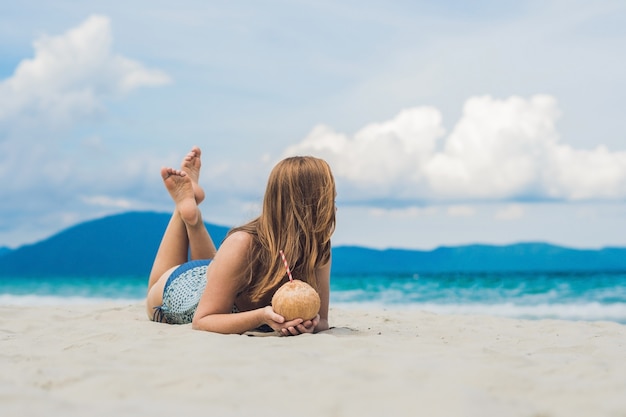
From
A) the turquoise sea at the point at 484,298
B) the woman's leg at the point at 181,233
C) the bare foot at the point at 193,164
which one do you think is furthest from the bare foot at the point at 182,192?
the turquoise sea at the point at 484,298

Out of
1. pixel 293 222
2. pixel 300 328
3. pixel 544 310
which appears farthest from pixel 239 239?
pixel 544 310

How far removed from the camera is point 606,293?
55.2 feet

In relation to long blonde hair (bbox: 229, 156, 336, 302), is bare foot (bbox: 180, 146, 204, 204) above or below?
above

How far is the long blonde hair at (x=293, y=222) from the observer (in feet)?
12.4

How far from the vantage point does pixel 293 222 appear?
12.5 feet

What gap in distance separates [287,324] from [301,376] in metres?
0.96

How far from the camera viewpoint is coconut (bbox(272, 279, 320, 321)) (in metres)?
3.58

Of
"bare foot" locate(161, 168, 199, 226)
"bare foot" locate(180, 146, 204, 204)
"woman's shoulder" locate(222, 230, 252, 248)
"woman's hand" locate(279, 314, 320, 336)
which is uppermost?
"bare foot" locate(180, 146, 204, 204)

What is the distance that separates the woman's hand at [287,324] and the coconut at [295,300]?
0.09 ft

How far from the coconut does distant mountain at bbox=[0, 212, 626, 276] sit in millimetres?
35491

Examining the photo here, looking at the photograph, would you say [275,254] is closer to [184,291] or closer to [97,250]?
[184,291]

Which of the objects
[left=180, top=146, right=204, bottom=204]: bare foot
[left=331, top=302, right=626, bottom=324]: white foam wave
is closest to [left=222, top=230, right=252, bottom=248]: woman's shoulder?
[left=180, top=146, right=204, bottom=204]: bare foot

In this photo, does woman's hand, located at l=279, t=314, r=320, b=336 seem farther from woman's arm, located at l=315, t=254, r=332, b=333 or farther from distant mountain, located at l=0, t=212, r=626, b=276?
distant mountain, located at l=0, t=212, r=626, b=276

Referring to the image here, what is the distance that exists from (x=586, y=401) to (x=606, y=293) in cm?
1581
